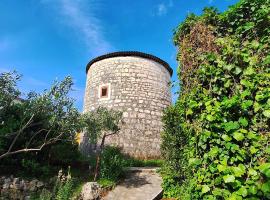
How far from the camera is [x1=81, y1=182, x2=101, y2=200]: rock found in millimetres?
9164

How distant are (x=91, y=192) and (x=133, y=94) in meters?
9.42

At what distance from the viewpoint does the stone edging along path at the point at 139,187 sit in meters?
9.25

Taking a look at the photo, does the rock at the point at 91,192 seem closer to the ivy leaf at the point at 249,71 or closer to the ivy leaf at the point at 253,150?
the ivy leaf at the point at 253,150

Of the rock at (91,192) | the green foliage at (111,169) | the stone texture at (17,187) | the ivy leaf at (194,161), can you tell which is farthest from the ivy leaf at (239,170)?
the stone texture at (17,187)

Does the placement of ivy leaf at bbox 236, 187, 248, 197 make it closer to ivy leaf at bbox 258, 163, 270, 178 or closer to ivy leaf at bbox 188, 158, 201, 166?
ivy leaf at bbox 258, 163, 270, 178

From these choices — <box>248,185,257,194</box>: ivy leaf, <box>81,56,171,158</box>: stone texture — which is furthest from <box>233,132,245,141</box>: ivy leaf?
<box>81,56,171,158</box>: stone texture

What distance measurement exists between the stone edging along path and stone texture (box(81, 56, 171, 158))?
16.3 feet

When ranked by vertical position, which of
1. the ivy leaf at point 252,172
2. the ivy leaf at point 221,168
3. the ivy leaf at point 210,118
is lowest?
the ivy leaf at point 252,172

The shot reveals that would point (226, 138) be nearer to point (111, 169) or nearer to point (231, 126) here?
point (231, 126)

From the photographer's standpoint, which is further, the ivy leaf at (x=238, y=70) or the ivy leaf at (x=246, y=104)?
the ivy leaf at (x=238, y=70)

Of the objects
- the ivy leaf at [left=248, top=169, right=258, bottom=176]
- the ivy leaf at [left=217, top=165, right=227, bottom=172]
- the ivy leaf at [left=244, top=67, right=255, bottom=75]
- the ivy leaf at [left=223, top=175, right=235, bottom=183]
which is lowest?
the ivy leaf at [left=223, top=175, right=235, bottom=183]

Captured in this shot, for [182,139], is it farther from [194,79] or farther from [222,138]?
[222,138]

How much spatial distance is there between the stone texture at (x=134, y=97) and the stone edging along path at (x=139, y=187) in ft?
16.3

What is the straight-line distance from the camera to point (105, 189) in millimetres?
9891
